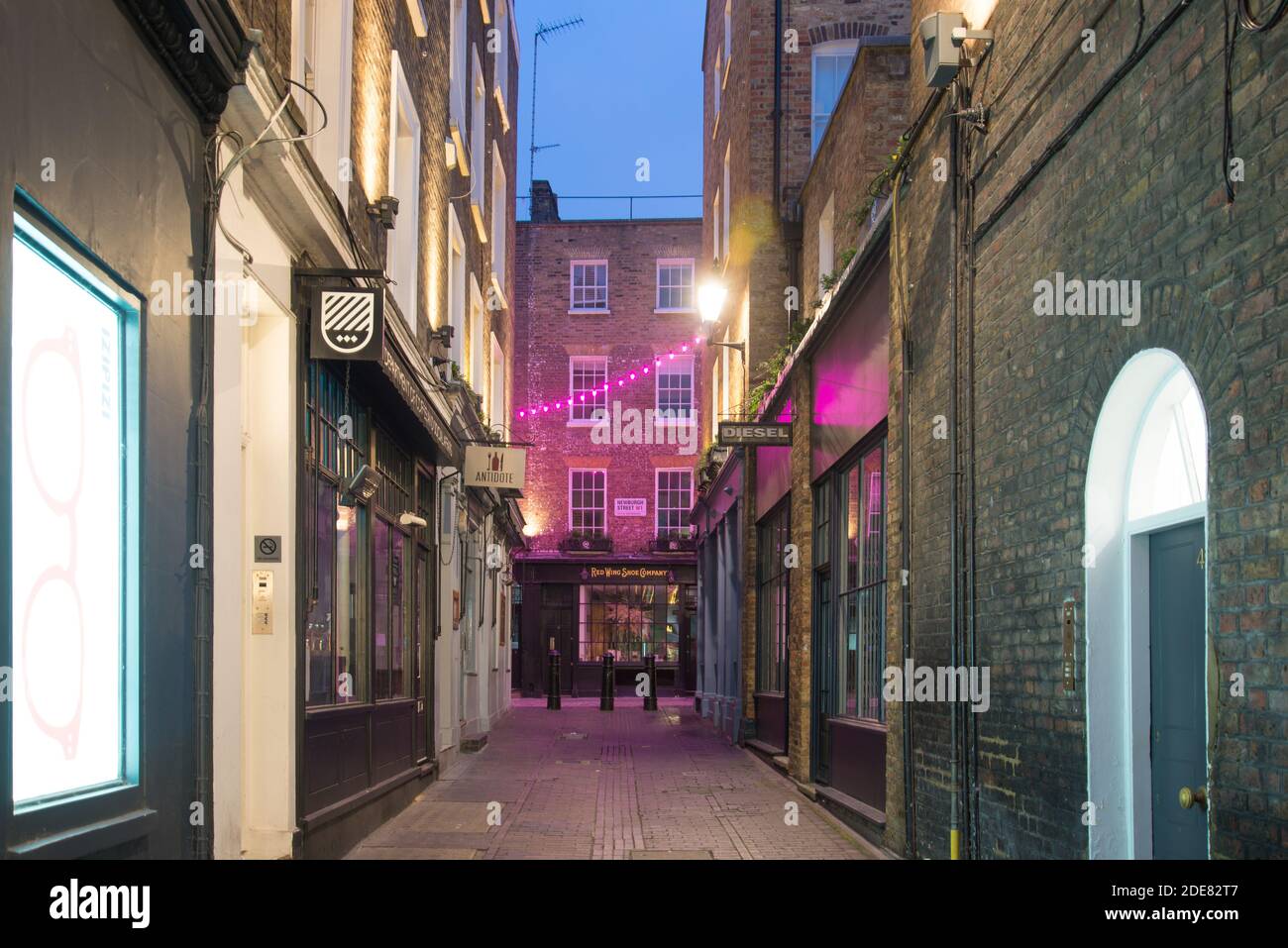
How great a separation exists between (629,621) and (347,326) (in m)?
25.5

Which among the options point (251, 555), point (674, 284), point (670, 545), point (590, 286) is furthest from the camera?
point (674, 284)

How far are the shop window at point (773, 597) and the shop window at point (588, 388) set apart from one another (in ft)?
52.2

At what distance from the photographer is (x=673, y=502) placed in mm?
33594

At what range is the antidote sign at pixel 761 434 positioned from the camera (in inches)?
550

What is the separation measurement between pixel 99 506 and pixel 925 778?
5407 mm

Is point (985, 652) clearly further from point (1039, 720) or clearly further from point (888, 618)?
point (888, 618)

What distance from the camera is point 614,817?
34.7 feet

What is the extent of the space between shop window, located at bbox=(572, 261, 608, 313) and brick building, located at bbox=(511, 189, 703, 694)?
4 centimetres

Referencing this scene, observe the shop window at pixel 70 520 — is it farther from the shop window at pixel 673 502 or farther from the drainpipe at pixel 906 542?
the shop window at pixel 673 502

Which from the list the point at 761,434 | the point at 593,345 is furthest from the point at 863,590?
the point at 593,345

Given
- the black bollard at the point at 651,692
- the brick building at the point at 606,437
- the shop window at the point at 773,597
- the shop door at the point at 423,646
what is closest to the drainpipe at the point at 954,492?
the shop door at the point at 423,646

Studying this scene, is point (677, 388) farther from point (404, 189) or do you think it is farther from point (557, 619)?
point (404, 189)
